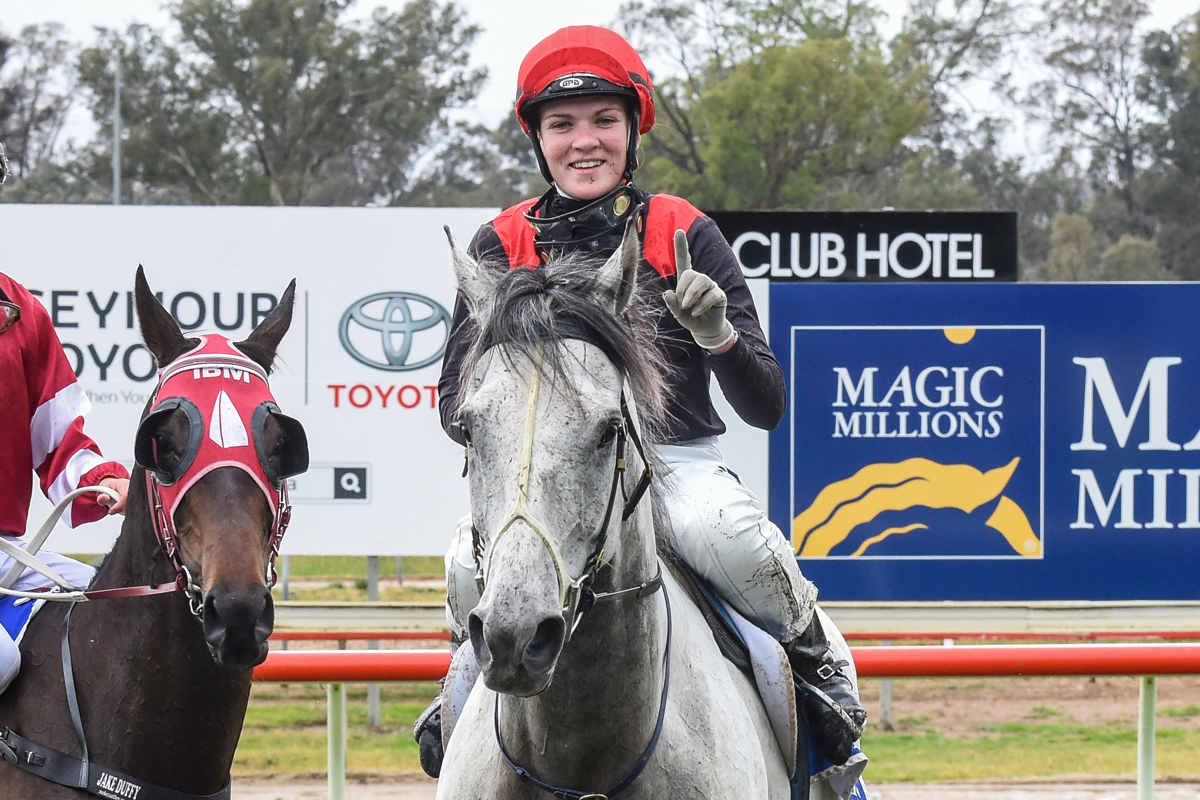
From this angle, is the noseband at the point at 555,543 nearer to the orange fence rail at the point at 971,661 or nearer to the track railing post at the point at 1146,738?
the orange fence rail at the point at 971,661

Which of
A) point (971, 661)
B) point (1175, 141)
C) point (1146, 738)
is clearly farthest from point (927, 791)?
point (1175, 141)

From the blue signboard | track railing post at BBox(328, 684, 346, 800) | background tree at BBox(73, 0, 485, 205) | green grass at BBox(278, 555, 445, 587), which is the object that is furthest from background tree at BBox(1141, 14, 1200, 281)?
track railing post at BBox(328, 684, 346, 800)

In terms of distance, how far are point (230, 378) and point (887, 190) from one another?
35662mm

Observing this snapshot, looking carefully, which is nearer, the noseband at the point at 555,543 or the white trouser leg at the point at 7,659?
the noseband at the point at 555,543

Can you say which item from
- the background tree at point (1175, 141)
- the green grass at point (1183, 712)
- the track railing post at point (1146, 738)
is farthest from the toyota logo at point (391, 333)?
the background tree at point (1175, 141)

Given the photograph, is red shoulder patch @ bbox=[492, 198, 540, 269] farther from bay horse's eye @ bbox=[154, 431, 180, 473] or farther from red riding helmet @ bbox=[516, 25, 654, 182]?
bay horse's eye @ bbox=[154, 431, 180, 473]

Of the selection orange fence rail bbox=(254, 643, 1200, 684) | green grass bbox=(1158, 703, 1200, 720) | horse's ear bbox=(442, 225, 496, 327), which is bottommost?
green grass bbox=(1158, 703, 1200, 720)

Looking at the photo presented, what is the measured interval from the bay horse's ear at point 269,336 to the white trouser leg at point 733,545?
111 cm

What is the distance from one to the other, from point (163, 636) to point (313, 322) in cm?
430

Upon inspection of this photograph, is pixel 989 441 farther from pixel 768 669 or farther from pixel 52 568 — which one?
pixel 52 568

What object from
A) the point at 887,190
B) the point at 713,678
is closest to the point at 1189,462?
the point at 713,678

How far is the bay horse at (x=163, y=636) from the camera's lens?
298cm

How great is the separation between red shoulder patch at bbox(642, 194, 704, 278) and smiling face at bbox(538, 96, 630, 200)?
12cm

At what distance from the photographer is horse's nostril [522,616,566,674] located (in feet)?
6.40
